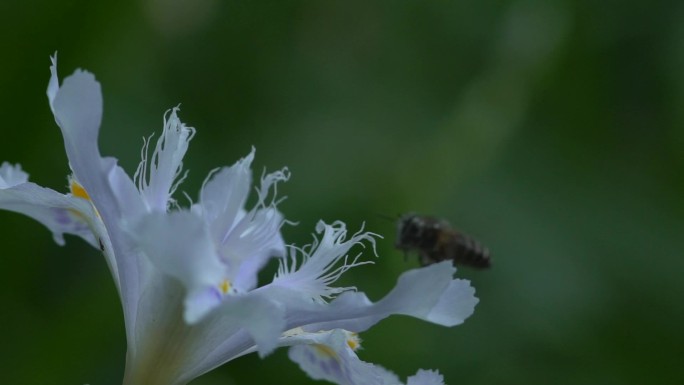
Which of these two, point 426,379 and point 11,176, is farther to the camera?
point 11,176

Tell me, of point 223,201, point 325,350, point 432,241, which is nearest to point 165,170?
point 223,201

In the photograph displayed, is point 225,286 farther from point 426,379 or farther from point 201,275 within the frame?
point 426,379

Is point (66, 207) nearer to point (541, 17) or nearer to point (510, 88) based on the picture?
point (510, 88)

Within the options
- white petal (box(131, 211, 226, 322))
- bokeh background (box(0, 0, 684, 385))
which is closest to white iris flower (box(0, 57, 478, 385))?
white petal (box(131, 211, 226, 322))

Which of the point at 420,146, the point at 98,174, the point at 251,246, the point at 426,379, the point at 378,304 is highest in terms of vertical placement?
the point at 420,146

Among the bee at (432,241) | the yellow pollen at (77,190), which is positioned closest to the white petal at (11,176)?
the yellow pollen at (77,190)

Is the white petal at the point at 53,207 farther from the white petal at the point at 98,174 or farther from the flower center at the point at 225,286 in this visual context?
the flower center at the point at 225,286
